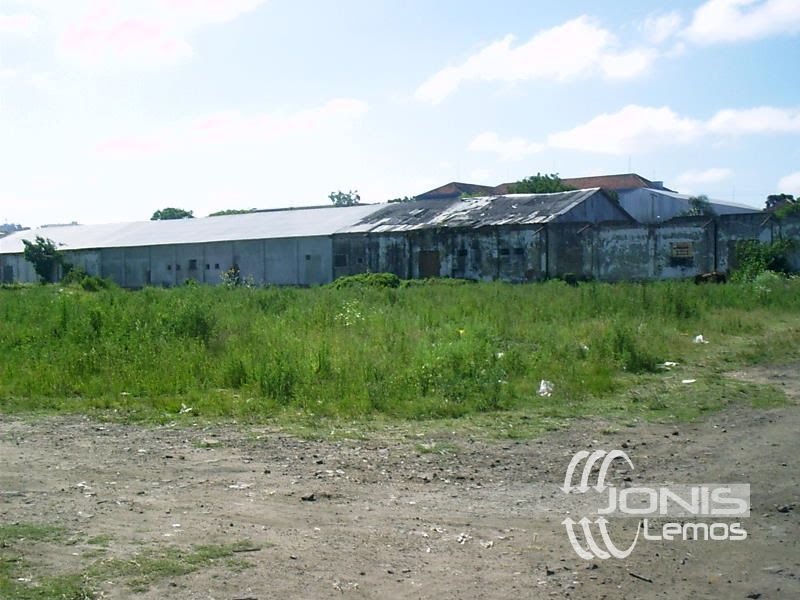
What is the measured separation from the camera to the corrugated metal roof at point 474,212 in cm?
3716

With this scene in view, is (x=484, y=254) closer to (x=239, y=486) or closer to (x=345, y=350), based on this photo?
(x=345, y=350)

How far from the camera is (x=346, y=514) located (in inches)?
225

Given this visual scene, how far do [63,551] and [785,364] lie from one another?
1093 centimetres

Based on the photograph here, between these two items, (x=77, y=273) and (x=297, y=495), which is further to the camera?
(x=77, y=273)

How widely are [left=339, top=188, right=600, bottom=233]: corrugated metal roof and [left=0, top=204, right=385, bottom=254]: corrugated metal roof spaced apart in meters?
1.94

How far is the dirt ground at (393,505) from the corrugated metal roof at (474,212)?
2853cm

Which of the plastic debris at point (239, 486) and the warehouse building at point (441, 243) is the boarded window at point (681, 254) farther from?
the plastic debris at point (239, 486)

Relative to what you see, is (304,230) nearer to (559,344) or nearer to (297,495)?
(559,344)

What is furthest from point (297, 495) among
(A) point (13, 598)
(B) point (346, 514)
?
(A) point (13, 598)

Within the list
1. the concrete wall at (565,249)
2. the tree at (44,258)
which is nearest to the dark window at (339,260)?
the concrete wall at (565,249)

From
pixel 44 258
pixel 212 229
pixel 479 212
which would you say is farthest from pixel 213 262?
pixel 479 212
